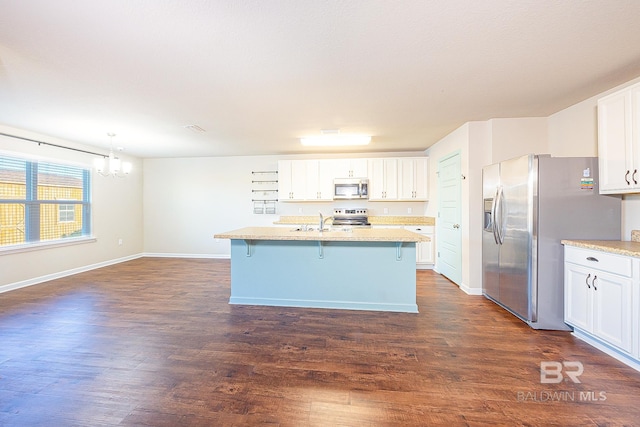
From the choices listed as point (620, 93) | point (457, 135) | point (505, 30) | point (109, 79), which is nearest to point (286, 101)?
point (109, 79)

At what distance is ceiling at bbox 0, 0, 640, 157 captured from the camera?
1629 mm

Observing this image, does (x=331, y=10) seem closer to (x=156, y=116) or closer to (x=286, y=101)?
(x=286, y=101)

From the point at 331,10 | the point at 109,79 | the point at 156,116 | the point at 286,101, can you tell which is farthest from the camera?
the point at 156,116

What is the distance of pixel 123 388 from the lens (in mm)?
1854

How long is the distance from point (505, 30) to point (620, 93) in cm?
146

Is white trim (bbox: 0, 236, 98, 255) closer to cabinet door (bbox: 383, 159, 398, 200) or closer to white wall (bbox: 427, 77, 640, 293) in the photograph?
cabinet door (bbox: 383, 159, 398, 200)

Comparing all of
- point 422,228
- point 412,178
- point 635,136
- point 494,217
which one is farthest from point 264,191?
point 635,136

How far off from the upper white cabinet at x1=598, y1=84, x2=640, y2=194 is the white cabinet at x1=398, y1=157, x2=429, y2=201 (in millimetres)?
2931

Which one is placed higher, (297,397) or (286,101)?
(286,101)

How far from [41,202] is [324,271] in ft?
16.1

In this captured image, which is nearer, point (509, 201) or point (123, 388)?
point (123, 388)

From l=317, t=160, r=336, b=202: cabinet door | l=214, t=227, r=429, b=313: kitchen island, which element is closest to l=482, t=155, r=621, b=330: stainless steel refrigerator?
l=214, t=227, r=429, b=313: kitchen island

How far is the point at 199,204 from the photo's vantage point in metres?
6.43

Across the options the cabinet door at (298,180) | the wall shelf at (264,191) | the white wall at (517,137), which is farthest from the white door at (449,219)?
the wall shelf at (264,191)
